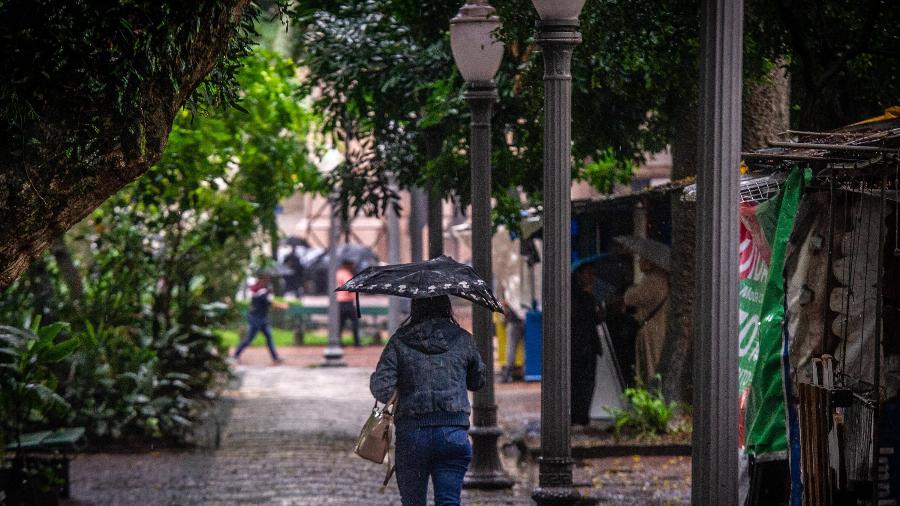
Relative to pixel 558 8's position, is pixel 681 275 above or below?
below

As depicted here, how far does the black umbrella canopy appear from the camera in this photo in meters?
7.85

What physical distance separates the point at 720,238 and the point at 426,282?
3.11m

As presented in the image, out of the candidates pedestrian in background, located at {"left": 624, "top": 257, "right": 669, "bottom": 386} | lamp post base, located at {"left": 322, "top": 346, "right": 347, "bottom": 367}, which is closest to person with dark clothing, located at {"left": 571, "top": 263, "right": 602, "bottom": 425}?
pedestrian in background, located at {"left": 624, "top": 257, "right": 669, "bottom": 386}

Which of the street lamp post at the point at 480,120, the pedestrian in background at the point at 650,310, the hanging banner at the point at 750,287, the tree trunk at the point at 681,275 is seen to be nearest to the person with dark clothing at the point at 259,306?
the pedestrian in background at the point at 650,310

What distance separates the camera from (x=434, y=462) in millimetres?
7742

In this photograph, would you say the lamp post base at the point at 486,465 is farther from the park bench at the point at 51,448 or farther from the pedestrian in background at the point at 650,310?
the pedestrian in background at the point at 650,310

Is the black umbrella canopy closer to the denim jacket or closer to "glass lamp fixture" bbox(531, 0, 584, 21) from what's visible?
the denim jacket

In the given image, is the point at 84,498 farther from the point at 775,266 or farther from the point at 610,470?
the point at 775,266

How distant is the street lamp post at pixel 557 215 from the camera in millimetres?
8461

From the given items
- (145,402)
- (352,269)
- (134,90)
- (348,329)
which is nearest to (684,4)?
(134,90)

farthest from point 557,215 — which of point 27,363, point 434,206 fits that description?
point 434,206

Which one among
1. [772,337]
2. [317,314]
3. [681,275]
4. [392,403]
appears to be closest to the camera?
[772,337]

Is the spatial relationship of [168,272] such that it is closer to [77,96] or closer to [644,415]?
[644,415]

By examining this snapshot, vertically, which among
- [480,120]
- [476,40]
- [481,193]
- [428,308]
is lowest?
[428,308]
